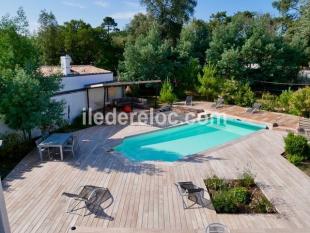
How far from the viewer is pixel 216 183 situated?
29.7 feet

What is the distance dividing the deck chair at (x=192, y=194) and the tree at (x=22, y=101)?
698cm

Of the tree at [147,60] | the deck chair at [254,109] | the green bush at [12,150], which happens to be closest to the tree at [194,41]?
the tree at [147,60]

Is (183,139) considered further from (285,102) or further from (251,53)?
(251,53)

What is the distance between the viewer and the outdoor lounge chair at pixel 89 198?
7.68m

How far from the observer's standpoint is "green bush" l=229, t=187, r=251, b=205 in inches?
312

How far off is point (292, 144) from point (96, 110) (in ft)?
44.3

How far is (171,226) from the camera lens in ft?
22.9

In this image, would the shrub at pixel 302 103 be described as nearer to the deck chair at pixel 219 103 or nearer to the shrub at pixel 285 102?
the shrub at pixel 285 102

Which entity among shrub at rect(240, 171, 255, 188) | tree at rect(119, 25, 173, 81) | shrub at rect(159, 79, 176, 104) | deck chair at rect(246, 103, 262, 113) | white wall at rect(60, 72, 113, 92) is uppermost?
tree at rect(119, 25, 173, 81)

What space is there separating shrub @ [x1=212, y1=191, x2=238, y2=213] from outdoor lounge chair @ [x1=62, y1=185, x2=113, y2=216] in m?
2.97

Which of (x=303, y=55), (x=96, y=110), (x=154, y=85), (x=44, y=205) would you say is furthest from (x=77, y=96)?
(x=303, y=55)

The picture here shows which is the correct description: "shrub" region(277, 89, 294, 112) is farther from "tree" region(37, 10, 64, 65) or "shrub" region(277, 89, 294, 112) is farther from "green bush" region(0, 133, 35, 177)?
"tree" region(37, 10, 64, 65)

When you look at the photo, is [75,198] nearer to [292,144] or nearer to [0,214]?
[0,214]

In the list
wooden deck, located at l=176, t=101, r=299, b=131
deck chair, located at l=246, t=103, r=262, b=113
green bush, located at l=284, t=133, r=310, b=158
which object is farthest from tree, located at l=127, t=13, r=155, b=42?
green bush, located at l=284, t=133, r=310, b=158
